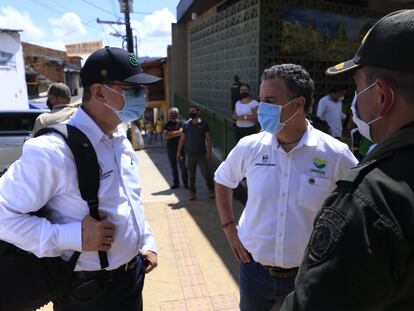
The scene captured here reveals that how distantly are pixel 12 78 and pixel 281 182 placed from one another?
1809cm

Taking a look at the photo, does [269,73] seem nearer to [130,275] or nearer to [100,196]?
[100,196]

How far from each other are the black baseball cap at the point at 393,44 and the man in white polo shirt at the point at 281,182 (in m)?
0.96

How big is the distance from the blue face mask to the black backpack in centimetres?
30

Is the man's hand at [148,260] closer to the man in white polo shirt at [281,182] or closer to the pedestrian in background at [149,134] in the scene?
the man in white polo shirt at [281,182]

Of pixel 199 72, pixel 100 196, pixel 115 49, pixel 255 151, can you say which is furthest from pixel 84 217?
pixel 199 72

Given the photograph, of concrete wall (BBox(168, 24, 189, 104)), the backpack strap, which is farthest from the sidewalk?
concrete wall (BBox(168, 24, 189, 104))

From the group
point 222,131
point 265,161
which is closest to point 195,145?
point 222,131

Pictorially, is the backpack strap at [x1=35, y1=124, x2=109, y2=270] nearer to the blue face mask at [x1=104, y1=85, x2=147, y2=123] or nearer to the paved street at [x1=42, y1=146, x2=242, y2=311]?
the blue face mask at [x1=104, y1=85, x2=147, y2=123]

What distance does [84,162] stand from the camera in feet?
5.16

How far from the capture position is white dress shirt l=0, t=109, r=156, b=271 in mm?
1483

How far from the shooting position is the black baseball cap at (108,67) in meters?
1.76

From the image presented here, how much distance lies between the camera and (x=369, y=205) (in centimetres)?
83

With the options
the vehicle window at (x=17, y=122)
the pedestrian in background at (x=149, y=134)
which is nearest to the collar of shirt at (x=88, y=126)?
the vehicle window at (x=17, y=122)

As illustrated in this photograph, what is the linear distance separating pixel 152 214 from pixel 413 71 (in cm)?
539
